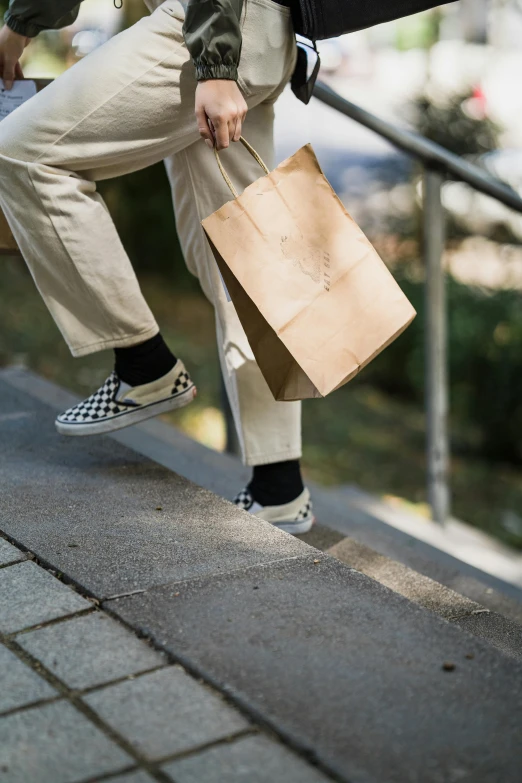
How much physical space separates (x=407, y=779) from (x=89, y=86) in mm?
1252

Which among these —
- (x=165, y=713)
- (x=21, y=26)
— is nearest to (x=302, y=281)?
(x=165, y=713)

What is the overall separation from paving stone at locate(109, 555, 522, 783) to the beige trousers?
0.57 metres

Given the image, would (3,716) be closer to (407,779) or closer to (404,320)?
(407,779)

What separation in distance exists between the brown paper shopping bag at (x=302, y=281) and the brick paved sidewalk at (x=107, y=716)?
553mm

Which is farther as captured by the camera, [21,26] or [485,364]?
[485,364]

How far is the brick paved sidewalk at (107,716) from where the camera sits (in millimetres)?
1157

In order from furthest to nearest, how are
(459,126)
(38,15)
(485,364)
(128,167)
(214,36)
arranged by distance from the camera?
(459,126)
(485,364)
(38,15)
(128,167)
(214,36)

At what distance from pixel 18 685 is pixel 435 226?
2.04 m

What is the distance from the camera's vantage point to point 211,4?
168cm

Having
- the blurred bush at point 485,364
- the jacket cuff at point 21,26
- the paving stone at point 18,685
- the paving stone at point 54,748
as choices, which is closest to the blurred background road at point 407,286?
the blurred bush at point 485,364

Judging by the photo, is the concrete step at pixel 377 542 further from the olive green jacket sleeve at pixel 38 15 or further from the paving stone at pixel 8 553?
the olive green jacket sleeve at pixel 38 15

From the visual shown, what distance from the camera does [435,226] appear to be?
9.78 feet

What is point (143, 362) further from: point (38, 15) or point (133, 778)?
point (133, 778)

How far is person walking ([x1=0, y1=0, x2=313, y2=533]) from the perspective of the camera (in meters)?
1.80
